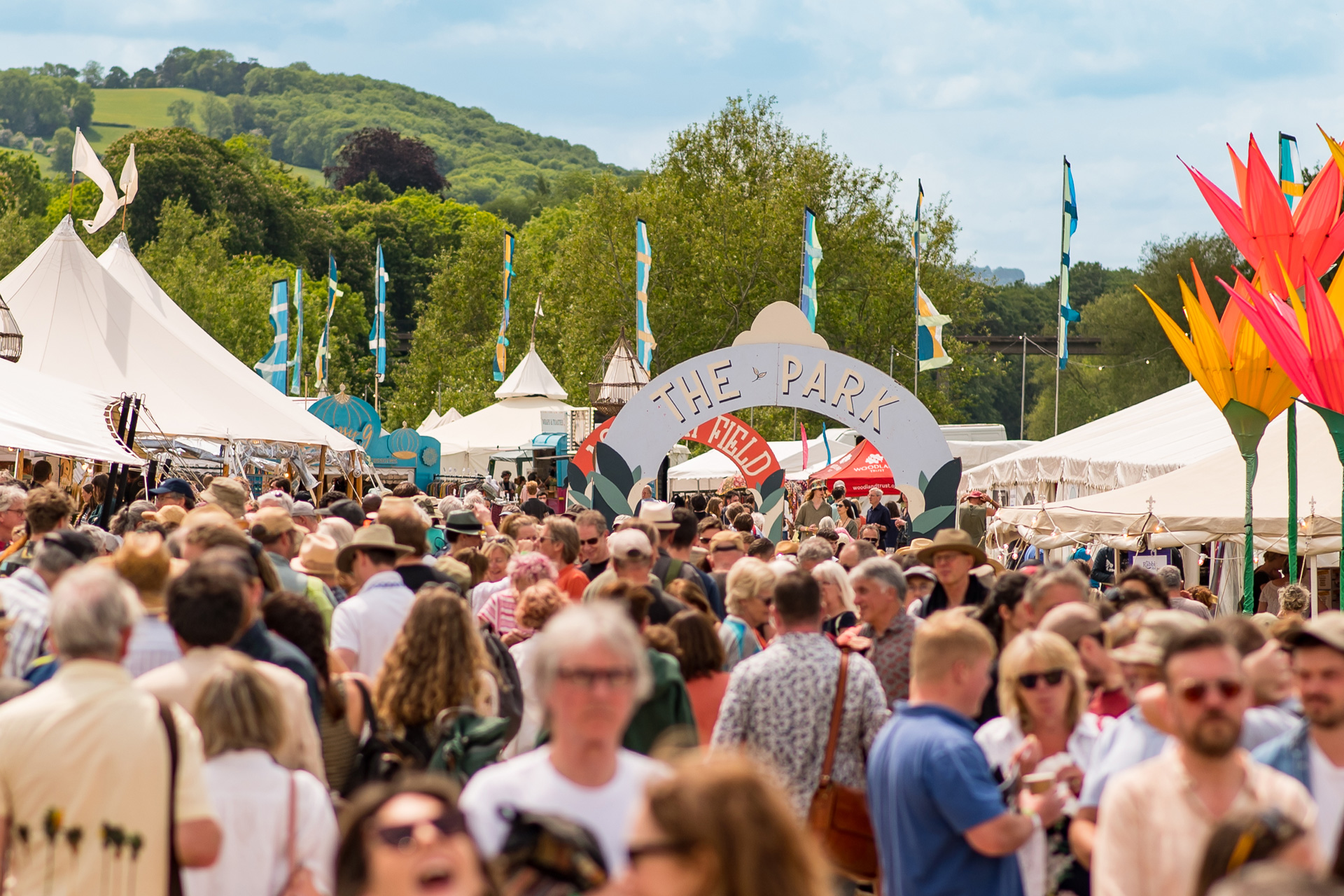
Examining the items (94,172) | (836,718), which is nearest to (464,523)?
(836,718)

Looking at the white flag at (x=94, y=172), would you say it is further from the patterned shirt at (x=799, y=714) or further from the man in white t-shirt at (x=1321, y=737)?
the man in white t-shirt at (x=1321, y=737)

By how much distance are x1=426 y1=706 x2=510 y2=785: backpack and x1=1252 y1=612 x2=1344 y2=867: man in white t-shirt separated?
2.14 meters

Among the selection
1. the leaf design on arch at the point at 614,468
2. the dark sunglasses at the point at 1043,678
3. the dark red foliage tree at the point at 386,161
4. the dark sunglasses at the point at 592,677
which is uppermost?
the dark red foliage tree at the point at 386,161

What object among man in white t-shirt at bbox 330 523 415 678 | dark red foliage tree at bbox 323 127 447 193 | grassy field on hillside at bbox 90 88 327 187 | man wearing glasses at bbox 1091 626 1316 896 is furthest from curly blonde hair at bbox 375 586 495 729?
grassy field on hillside at bbox 90 88 327 187

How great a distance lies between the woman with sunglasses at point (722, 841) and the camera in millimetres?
1934

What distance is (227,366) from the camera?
19.6m

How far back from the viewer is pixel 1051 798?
374 centimetres

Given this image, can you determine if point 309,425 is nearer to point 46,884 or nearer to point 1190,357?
point 1190,357

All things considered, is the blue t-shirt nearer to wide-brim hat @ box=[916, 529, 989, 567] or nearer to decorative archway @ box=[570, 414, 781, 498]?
wide-brim hat @ box=[916, 529, 989, 567]

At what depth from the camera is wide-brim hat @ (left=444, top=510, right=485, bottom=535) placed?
7.80 metres

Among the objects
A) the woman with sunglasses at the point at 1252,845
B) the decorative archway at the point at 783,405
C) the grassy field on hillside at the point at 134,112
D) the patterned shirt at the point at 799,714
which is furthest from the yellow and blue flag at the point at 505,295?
the grassy field on hillside at the point at 134,112

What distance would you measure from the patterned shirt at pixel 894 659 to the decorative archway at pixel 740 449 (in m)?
8.72

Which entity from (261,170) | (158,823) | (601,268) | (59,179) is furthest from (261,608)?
(59,179)

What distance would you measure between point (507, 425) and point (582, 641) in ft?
99.2
